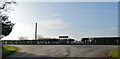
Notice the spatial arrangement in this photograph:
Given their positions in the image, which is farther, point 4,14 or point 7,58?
point 4,14

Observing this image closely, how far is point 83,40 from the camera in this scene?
45.5m

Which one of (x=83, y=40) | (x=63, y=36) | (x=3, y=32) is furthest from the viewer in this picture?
(x=63, y=36)

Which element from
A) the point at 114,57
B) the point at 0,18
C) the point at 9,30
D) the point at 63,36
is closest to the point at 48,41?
the point at 63,36

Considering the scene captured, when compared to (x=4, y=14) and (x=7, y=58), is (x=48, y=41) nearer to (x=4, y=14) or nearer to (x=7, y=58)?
(x=4, y=14)

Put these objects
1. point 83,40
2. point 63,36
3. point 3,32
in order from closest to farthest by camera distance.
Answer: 1. point 3,32
2. point 83,40
3. point 63,36

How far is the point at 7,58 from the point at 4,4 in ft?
53.4

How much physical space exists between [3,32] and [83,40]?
1867cm

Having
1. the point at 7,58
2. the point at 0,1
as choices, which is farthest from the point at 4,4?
the point at 7,58

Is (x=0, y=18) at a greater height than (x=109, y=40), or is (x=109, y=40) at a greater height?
(x=0, y=18)

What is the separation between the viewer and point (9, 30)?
35312 millimetres

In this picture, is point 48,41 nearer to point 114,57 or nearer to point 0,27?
point 0,27

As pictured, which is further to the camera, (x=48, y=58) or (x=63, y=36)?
(x=63, y=36)

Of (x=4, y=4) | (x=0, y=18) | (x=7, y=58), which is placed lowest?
(x=7, y=58)

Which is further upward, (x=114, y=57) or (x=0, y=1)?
(x=0, y=1)
